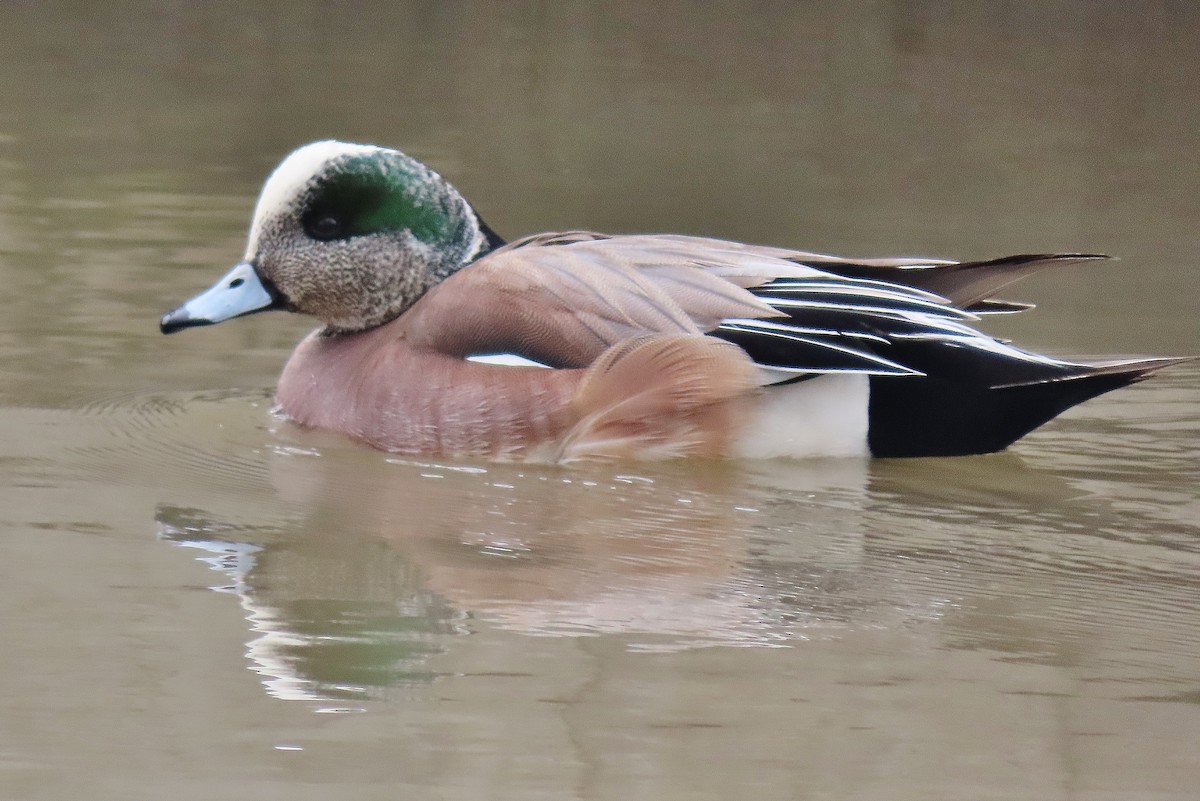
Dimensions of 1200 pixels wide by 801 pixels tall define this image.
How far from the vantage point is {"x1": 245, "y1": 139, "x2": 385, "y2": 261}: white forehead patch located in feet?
18.8

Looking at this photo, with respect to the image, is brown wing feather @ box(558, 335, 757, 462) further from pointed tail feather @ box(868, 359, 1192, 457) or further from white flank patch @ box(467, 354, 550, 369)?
pointed tail feather @ box(868, 359, 1192, 457)

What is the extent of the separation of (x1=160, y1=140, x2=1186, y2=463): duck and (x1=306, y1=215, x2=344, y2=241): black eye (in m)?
0.37

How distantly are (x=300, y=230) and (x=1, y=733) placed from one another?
2.70 m

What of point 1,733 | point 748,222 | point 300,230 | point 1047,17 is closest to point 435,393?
point 300,230

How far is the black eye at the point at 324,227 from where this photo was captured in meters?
5.84

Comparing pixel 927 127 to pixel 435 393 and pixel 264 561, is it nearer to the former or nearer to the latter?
pixel 435 393

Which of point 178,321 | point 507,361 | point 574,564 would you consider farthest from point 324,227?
point 574,564

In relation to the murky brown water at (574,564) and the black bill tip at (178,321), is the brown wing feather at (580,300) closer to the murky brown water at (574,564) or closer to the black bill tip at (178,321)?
the murky brown water at (574,564)

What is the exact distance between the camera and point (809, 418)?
17.7 ft

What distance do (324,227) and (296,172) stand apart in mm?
195

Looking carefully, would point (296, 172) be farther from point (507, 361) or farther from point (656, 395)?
point (656, 395)

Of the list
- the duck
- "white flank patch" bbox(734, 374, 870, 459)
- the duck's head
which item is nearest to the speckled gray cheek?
the duck's head

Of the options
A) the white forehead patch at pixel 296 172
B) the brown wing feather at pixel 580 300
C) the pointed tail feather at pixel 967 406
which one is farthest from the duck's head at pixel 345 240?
the pointed tail feather at pixel 967 406

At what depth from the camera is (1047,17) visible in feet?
52.6
